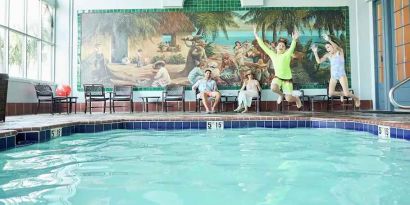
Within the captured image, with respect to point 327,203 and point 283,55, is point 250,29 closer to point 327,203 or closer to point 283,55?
point 283,55

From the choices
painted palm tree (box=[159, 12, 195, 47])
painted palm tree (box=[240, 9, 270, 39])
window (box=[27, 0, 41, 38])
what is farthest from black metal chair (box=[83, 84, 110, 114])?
painted palm tree (box=[240, 9, 270, 39])

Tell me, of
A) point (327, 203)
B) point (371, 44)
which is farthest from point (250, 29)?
point (327, 203)

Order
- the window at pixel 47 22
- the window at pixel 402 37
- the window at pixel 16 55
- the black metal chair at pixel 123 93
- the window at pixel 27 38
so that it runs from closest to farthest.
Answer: the window at pixel 402 37 → the window at pixel 27 38 → the window at pixel 16 55 → the black metal chair at pixel 123 93 → the window at pixel 47 22

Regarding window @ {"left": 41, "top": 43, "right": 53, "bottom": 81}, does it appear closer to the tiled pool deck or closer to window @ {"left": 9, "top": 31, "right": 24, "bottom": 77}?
window @ {"left": 9, "top": 31, "right": 24, "bottom": 77}

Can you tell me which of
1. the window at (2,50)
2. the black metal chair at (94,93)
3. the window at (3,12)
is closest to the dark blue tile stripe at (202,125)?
the black metal chair at (94,93)

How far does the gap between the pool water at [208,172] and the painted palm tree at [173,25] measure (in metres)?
6.12

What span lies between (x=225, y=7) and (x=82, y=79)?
457 cm

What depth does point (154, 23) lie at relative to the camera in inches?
394

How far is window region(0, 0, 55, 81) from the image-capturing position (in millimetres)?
7652

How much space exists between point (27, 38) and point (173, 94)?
12.8ft

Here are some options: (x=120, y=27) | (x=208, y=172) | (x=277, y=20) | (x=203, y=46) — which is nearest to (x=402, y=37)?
(x=277, y=20)

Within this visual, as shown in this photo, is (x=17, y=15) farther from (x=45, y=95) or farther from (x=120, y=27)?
(x=120, y=27)

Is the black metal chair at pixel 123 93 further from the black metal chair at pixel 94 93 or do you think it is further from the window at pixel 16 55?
the window at pixel 16 55

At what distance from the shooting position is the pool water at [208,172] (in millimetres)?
1856
